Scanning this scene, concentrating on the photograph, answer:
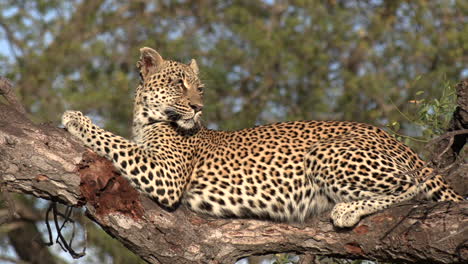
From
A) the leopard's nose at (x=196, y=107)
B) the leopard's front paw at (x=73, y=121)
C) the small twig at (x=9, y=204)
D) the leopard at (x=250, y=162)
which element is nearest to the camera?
the small twig at (x=9, y=204)

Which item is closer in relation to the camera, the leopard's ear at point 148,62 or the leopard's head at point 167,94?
the leopard's head at point 167,94

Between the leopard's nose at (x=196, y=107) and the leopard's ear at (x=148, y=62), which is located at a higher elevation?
the leopard's ear at (x=148, y=62)

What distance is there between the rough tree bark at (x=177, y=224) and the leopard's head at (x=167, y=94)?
1.74 meters

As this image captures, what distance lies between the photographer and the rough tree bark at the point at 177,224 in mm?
6410

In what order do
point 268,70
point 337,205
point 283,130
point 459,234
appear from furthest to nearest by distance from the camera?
point 268,70 → point 283,130 → point 337,205 → point 459,234

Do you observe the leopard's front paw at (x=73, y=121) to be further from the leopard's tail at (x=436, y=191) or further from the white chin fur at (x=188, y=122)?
the leopard's tail at (x=436, y=191)

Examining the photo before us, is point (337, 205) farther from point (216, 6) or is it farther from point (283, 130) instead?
point (216, 6)

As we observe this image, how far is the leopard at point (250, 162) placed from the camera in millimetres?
7520

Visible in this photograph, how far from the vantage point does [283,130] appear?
867 centimetres

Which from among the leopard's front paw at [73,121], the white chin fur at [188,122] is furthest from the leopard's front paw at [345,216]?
the leopard's front paw at [73,121]

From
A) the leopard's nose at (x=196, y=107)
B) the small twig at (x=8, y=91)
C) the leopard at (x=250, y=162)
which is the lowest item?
the leopard at (x=250, y=162)

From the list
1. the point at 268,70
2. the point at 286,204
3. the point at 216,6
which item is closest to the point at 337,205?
the point at 286,204

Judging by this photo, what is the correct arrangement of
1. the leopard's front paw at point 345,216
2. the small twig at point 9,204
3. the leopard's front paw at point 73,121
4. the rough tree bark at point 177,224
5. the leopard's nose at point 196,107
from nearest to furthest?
the small twig at point 9,204
the rough tree bark at point 177,224
the leopard's front paw at point 345,216
the leopard's front paw at point 73,121
the leopard's nose at point 196,107

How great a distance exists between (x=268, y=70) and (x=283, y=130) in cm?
985
